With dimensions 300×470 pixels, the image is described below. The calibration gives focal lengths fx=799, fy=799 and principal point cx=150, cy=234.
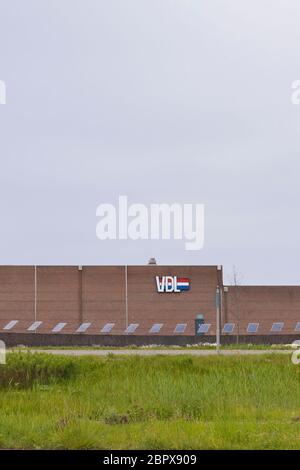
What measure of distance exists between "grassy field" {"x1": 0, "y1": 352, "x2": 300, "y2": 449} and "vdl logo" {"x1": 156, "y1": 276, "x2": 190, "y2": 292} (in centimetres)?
3966

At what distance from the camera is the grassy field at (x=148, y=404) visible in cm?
1066

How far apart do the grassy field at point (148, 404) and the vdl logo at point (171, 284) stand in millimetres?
39656

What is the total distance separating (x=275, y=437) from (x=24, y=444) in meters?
3.38

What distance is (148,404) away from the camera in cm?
1405

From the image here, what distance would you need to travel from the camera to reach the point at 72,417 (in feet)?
40.9

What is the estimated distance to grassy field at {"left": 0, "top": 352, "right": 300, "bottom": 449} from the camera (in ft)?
35.0

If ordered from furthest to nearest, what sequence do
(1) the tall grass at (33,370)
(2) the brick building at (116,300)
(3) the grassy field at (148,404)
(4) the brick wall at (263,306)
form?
(4) the brick wall at (263,306)
(2) the brick building at (116,300)
(1) the tall grass at (33,370)
(3) the grassy field at (148,404)

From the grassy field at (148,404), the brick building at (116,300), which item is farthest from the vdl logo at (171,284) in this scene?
the grassy field at (148,404)

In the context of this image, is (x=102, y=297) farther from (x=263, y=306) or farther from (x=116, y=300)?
(x=263, y=306)

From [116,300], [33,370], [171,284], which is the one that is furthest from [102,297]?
[33,370]

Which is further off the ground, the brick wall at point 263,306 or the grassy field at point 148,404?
→ the grassy field at point 148,404

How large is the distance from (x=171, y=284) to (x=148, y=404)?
159ft

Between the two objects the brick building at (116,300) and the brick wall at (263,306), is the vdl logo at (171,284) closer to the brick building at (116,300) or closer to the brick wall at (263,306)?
the brick building at (116,300)
